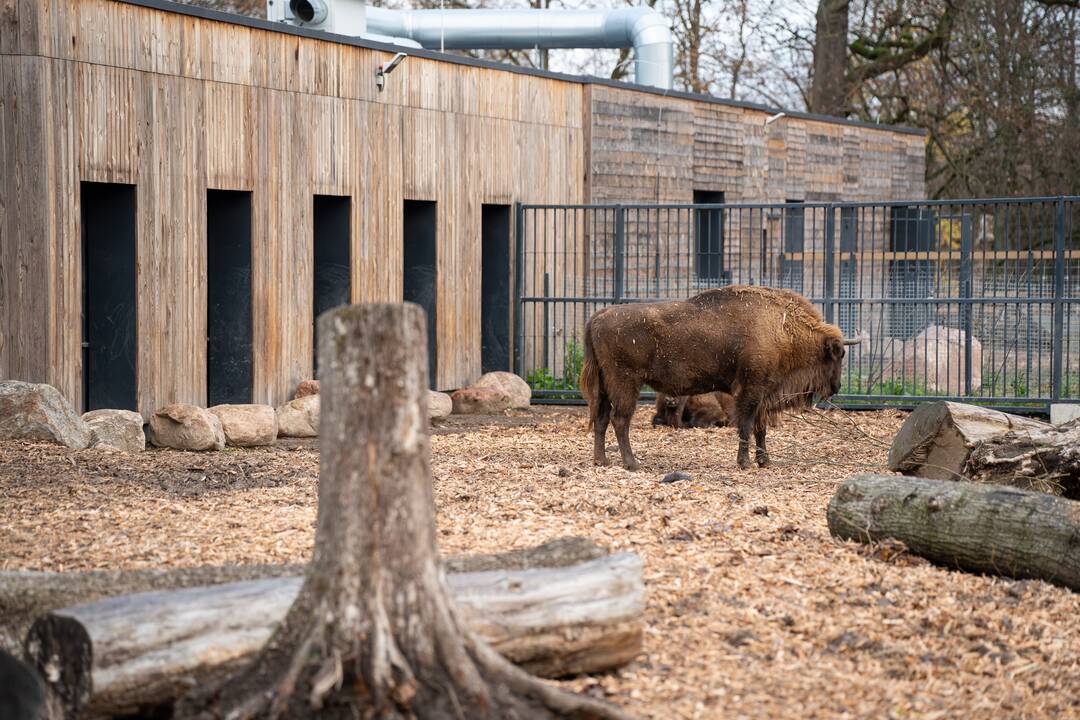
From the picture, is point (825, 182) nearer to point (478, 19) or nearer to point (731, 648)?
point (478, 19)

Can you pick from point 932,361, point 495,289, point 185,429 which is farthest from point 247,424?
point 932,361

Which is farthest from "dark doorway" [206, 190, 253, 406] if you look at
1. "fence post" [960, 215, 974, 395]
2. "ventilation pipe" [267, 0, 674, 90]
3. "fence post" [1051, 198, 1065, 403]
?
"fence post" [1051, 198, 1065, 403]

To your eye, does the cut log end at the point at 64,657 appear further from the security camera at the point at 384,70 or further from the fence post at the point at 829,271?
the fence post at the point at 829,271

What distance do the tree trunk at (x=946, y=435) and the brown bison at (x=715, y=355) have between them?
1.62 meters

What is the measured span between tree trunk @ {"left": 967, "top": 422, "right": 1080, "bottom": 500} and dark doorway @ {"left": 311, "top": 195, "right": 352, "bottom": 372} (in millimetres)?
8169

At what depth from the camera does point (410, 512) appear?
4430mm

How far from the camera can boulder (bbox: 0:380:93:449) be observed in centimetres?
1070

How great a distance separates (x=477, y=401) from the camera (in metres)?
16.0

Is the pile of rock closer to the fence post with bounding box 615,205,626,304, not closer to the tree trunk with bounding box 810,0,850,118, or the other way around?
the fence post with bounding box 615,205,626,304

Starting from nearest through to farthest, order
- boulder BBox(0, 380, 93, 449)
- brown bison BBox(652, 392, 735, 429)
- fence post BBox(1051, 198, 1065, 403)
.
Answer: boulder BBox(0, 380, 93, 449), brown bison BBox(652, 392, 735, 429), fence post BBox(1051, 198, 1065, 403)

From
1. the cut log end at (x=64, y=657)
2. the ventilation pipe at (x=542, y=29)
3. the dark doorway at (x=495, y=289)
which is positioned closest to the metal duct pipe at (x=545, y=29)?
the ventilation pipe at (x=542, y=29)

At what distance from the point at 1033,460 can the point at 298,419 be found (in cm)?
751

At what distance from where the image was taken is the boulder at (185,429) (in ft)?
39.5

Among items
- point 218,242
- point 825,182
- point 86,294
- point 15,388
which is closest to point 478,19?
point 825,182
